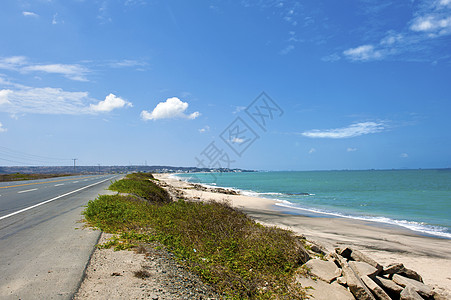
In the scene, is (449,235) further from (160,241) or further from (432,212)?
(160,241)

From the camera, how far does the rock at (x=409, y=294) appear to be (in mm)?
5495

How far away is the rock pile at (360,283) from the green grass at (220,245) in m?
0.44

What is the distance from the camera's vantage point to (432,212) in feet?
81.4

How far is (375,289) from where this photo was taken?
5.60 metres

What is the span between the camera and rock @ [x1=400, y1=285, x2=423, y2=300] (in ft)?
18.0

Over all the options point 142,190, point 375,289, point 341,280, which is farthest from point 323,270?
point 142,190

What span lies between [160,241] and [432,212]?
28026 mm

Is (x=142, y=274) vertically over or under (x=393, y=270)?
over

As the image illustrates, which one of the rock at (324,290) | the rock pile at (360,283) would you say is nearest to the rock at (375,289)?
the rock pile at (360,283)

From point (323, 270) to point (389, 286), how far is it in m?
1.44

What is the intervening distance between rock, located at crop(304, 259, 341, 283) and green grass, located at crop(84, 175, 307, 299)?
0.30 m

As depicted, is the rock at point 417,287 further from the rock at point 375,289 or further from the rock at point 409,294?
the rock at point 375,289

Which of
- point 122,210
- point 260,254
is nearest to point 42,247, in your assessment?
point 122,210

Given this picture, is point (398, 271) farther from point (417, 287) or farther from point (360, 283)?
point (360, 283)
